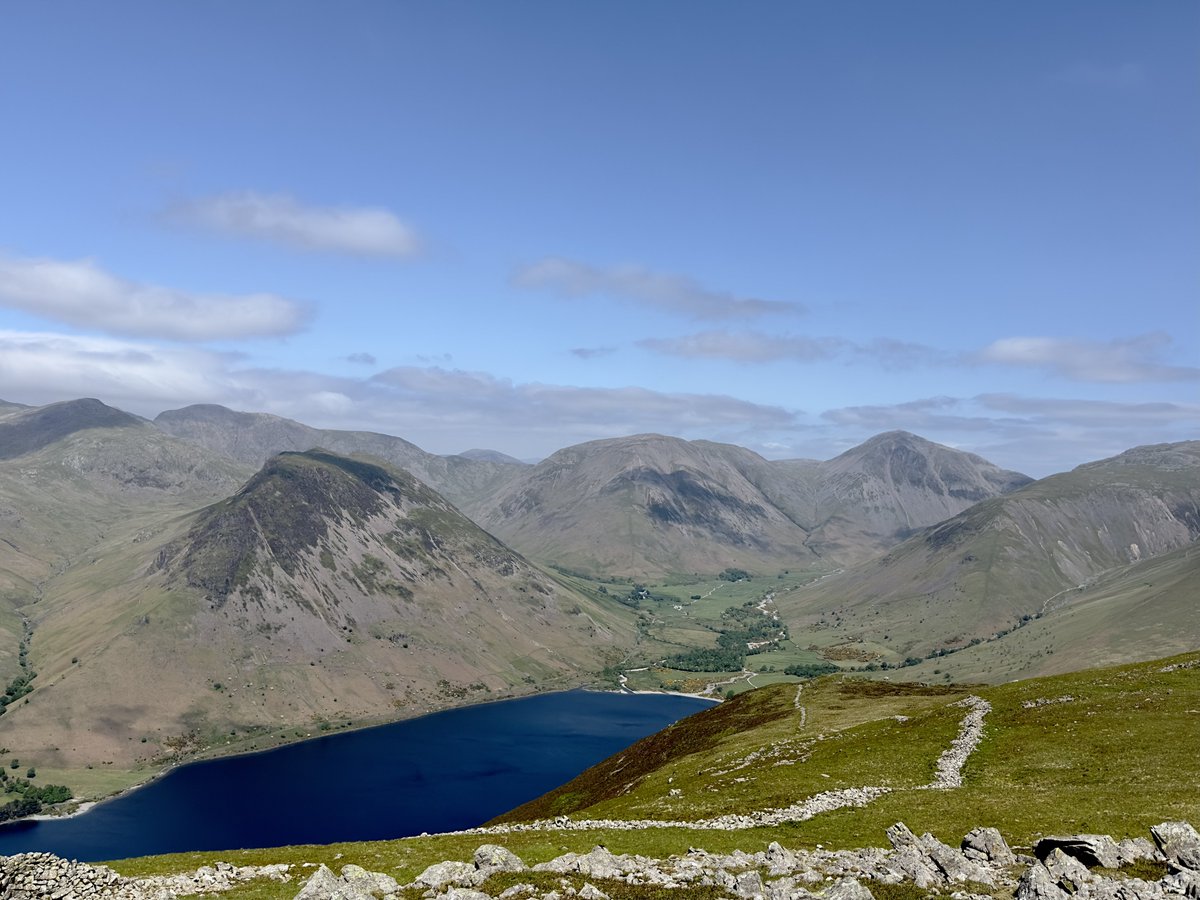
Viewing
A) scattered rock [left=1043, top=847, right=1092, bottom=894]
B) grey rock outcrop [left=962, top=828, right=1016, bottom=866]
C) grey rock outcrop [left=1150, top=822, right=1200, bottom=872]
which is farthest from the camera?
grey rock outcrop [left=962, top=828, right=1016, bottom=866]

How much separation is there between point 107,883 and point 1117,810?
198ft

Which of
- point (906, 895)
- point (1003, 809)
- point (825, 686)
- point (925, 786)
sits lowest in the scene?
point (825, 686)

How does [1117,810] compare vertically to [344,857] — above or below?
above

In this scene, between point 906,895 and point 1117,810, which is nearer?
point 906,895

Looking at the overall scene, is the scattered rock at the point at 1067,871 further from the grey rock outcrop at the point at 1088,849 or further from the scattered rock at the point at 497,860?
the scattered rock at the point at 497,860

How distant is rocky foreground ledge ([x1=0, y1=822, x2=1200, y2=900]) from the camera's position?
3064cm

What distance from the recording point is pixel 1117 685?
85.4 metres

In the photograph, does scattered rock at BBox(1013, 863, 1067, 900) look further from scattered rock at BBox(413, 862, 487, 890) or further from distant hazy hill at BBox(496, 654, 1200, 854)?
scattered rock at BBox(413, 862, 487, 890)

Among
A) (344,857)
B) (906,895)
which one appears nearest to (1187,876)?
(906,895)

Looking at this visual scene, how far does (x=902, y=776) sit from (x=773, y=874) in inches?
1396

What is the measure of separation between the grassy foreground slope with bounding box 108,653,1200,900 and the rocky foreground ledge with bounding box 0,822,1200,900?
392cm

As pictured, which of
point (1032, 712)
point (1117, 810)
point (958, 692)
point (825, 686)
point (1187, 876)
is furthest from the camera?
point (825, 686)

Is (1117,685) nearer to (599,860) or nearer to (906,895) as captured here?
(906,895)

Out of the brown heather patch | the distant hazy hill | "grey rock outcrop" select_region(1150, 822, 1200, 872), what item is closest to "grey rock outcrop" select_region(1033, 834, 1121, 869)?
"grey rock outcrop" select_region(1150, 822, 1200, 872)
